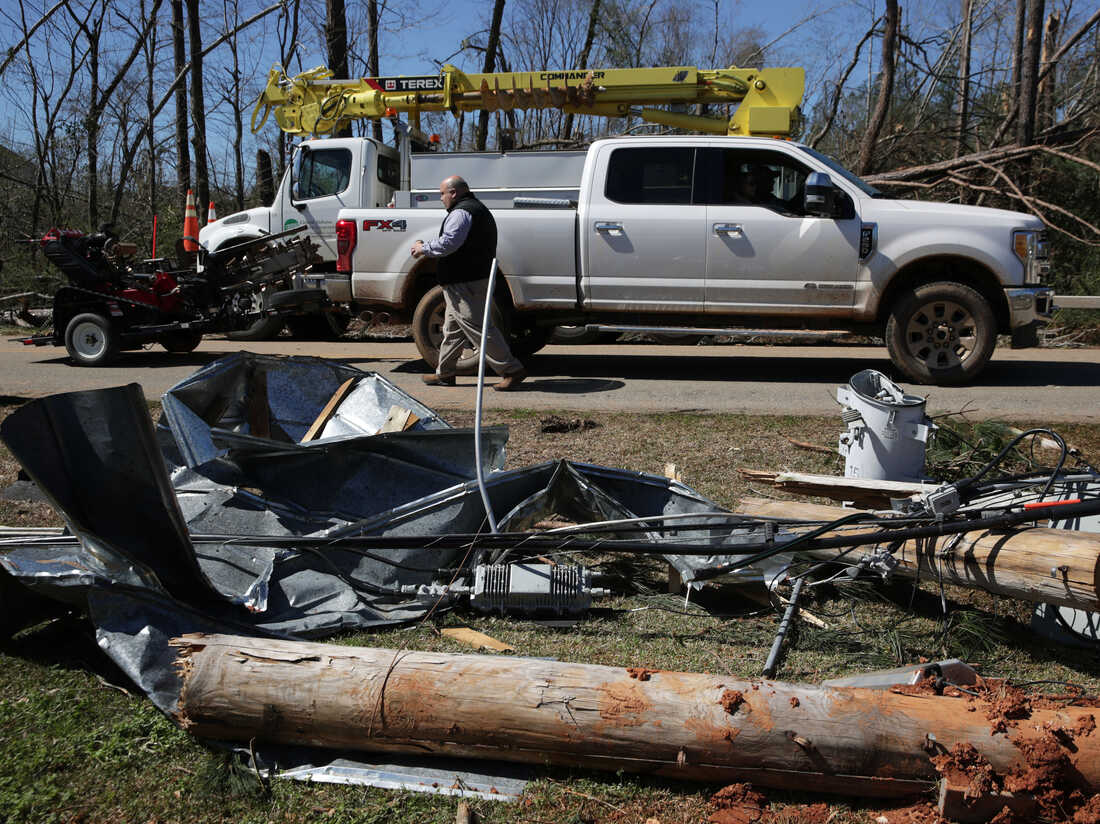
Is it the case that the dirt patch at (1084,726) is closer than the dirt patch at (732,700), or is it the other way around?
the dirt patch at (1084,726)

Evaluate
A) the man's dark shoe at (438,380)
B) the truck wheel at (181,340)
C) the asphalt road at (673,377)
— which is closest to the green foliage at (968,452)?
the asphalt road at (673,377)

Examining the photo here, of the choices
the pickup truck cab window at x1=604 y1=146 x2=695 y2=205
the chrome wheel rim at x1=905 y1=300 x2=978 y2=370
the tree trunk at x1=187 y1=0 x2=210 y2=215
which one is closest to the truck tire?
the pickup truck cab window at x1=604 y1=146 x2=695 y2=205

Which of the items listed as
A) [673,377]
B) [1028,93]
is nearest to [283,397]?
[673,377]

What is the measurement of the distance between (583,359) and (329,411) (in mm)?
6139

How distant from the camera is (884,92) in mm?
15969

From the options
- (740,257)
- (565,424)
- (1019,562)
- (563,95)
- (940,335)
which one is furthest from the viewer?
(563,95)

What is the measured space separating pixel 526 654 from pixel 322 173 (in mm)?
10642

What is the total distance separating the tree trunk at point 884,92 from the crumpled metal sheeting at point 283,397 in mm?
13036

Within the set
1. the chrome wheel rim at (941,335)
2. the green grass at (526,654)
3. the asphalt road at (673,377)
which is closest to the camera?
the green grass at (526,654)

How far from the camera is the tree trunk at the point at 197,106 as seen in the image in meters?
19.8

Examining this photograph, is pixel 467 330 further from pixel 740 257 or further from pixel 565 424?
pixel 740 257

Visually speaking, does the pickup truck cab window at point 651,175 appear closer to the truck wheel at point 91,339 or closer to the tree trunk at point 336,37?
the truck wheel at point 91,339

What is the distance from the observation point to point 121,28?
23.7 m

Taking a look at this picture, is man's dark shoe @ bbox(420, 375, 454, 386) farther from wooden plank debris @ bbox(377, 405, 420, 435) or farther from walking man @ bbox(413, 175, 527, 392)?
wooden plank debris @ bbox(377, 405, 420, 435)
